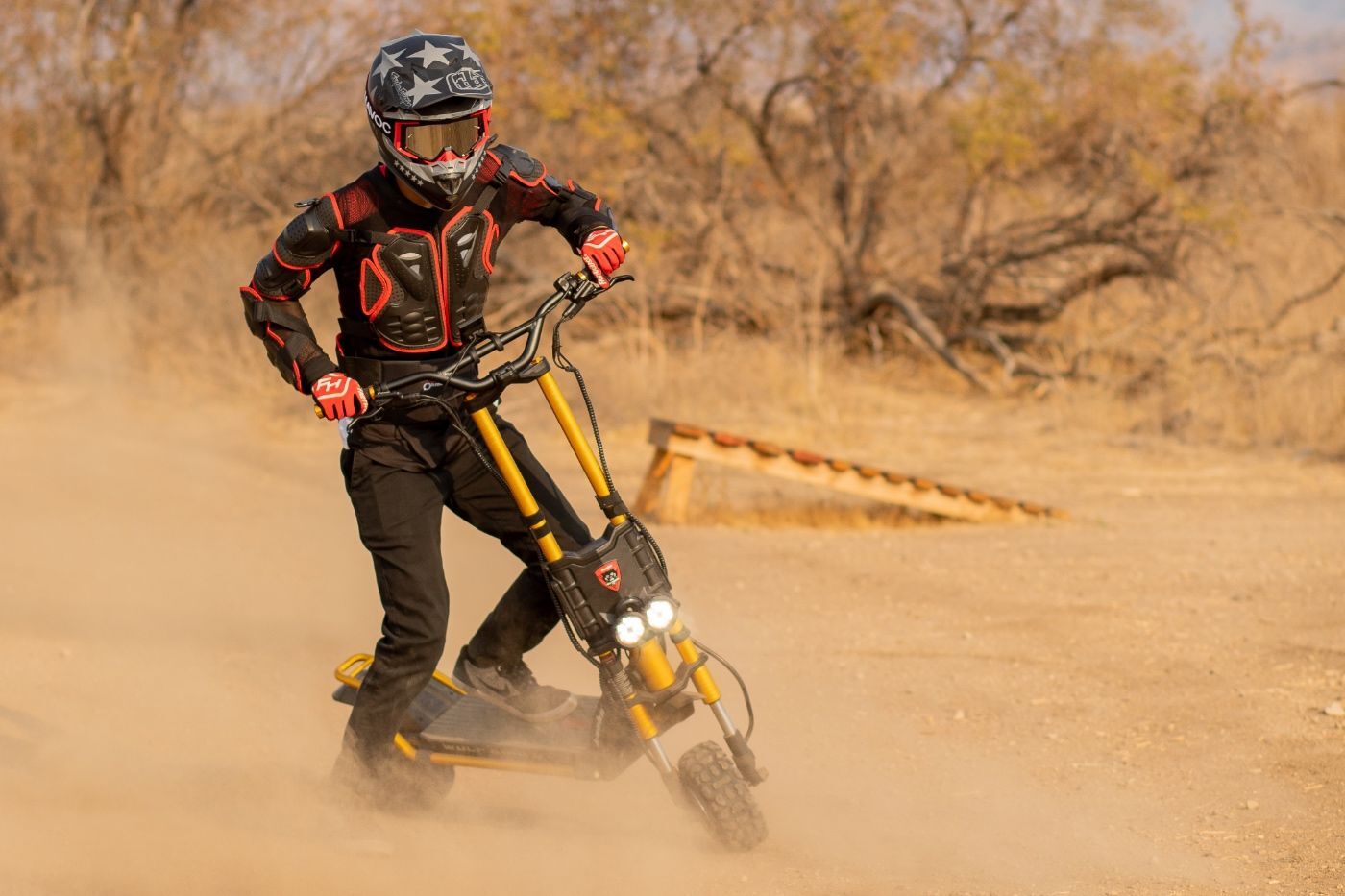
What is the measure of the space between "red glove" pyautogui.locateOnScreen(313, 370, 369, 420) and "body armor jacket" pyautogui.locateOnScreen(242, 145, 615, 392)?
0.39 feet

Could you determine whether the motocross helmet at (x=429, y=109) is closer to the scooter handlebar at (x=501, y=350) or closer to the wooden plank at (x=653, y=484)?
the scooter handlebar at (x=501, y=350)

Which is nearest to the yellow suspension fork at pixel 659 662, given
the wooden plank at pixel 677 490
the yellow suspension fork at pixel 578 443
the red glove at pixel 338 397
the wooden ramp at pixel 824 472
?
the yellow suspension fork at pixel 578 443

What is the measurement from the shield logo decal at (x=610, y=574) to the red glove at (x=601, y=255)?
0.78 meters

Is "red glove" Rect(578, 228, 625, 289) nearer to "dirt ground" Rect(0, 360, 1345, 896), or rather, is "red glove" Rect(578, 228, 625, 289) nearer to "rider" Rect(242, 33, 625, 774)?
"rider" Rect(242, 33, 625, 774)

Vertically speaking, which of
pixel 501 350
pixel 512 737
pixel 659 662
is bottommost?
pixel 512 737

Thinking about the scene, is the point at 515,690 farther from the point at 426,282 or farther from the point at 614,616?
the point at 426,282

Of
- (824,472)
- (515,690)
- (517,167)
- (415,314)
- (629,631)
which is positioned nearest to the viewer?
(629,631)

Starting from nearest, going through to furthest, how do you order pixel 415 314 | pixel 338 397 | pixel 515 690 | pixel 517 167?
pixel 338 397, pixel 415 314, pixel 517 167, pixel 515 690

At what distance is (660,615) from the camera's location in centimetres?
418

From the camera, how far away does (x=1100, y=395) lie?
1334cm

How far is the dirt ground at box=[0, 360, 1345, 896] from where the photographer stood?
14.1 ft

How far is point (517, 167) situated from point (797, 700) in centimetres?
255

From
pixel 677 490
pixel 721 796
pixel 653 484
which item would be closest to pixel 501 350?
pixel 721 796

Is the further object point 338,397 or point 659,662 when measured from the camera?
point 659,662
